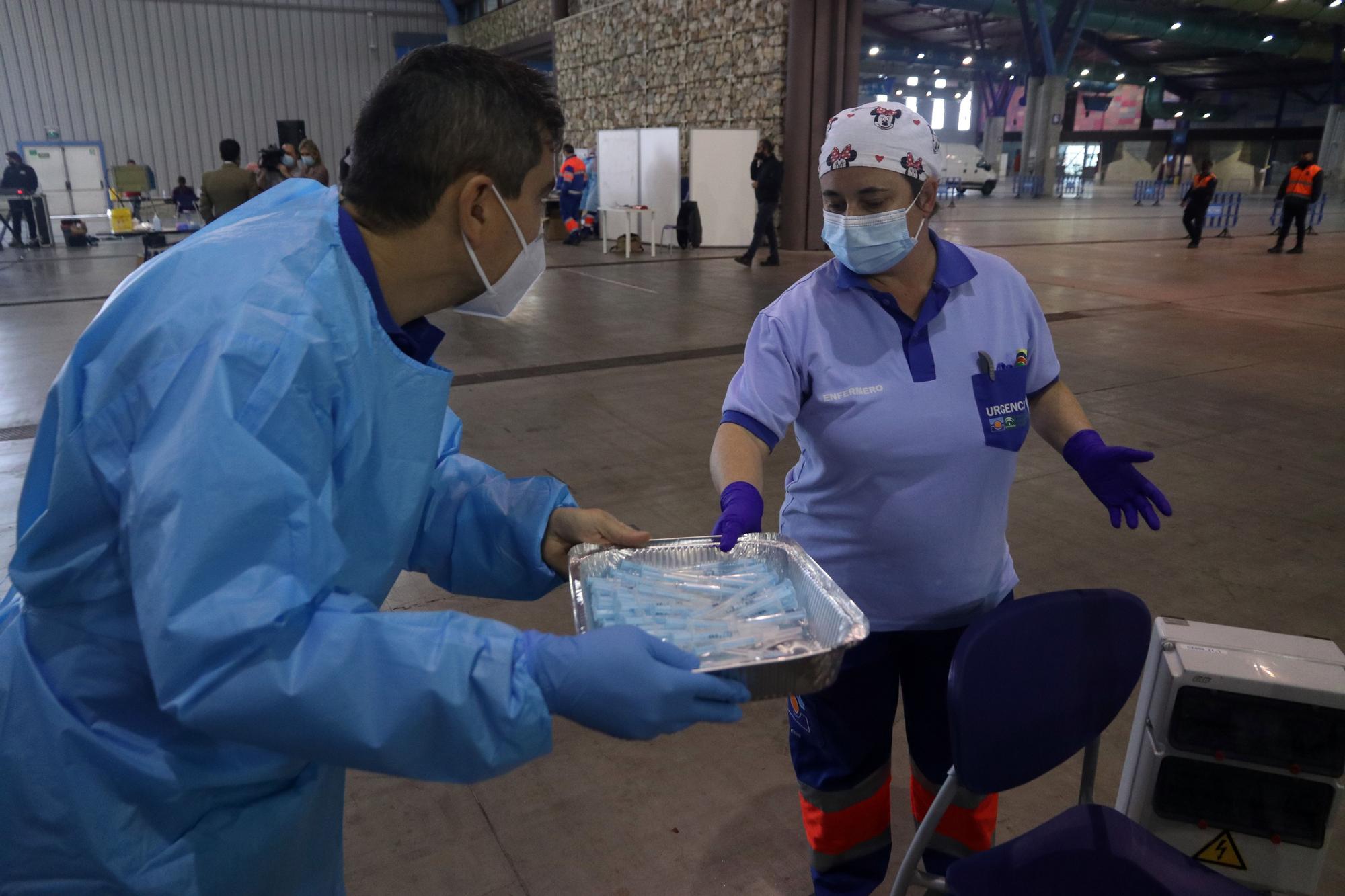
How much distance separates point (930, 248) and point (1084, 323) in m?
6.88

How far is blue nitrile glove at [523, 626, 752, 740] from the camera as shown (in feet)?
2.72

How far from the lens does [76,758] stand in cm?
92

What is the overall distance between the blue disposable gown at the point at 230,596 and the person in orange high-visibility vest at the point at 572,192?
14.2 metres

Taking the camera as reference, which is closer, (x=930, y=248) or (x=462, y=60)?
(x=462, y=60)

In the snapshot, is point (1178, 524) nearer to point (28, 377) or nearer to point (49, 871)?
point (49, 871)

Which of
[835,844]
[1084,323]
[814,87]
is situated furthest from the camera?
[814,87]

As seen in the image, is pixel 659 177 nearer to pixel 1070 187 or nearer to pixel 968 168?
pixel 968 168

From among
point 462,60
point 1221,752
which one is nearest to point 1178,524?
point 1221,752

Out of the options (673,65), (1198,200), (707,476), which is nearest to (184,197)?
(673,65)

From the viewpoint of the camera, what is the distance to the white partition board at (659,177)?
43.1ft

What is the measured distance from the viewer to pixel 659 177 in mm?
13500

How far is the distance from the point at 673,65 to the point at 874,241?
576 inches

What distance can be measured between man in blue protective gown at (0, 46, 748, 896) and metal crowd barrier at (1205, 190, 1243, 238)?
17735 millimetres

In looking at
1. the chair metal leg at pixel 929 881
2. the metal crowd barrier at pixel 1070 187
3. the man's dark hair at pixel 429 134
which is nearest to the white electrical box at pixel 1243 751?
the chair metal leg at pixel 929 881
